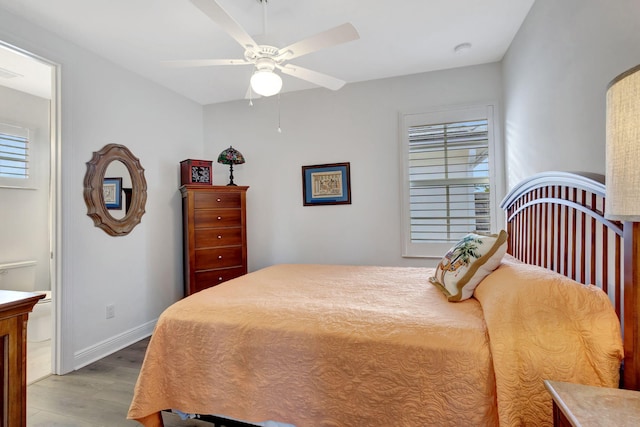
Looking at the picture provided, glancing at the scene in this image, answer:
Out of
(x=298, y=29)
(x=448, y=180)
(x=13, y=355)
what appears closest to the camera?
(x=13, y=355)

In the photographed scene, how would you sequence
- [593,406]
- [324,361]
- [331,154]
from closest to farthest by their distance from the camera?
1. [593,406]
2. [324,361]
3. [331,154]

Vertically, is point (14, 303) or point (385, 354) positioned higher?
point (14, 303)

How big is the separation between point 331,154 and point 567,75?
88.9 inches

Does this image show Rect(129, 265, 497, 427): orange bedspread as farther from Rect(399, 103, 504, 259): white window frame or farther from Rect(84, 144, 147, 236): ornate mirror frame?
Rect(84, 144, 147, 236): ornate mirror frame

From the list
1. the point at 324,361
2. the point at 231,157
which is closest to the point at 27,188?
the point at 231,157

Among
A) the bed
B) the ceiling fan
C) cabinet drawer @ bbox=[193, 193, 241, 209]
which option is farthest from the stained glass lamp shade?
the bed

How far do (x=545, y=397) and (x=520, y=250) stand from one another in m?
1.35

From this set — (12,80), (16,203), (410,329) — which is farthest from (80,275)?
(410,329)

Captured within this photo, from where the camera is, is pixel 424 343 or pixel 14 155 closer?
pixel 424 343

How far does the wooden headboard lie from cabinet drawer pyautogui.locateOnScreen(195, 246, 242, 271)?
2.75 m

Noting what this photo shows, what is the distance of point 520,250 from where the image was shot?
222 cm

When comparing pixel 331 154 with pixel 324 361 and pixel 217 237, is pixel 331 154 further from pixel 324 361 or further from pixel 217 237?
pixel 324 361

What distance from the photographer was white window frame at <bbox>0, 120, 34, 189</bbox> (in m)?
3.57

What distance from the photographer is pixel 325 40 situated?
5.51ft
